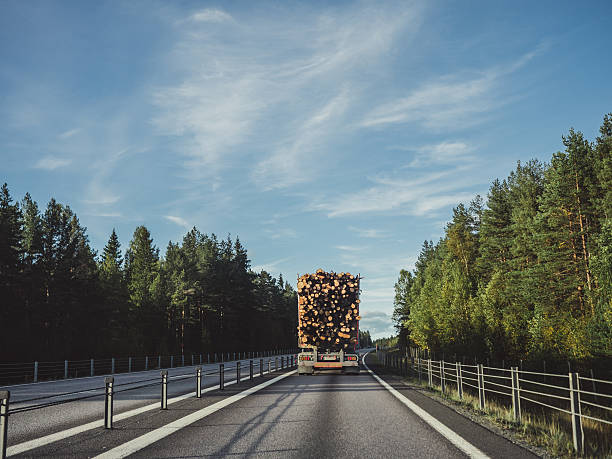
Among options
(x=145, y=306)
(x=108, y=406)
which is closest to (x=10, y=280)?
(x=145, y=306)

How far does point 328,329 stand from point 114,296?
4361 centimetres

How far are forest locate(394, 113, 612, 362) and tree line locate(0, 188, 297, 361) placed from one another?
29383 millimetres

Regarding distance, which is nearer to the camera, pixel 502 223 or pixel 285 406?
pixel 285 406

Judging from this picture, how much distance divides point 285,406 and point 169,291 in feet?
195

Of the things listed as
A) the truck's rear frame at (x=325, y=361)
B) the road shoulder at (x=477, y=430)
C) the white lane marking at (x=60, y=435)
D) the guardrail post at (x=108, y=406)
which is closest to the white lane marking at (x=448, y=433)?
the road shoulder at (x=477, y=430)

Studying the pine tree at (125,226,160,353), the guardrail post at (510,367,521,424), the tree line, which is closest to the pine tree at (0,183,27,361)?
the tree line

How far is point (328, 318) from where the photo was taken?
26703 millimetres

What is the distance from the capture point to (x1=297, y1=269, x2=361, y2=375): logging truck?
26.7m

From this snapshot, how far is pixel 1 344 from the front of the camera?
36.5 meters

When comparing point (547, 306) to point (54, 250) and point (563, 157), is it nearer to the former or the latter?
point (563, 157)

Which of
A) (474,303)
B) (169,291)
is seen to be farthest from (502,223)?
(169,291)

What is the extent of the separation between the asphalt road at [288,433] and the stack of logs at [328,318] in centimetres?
1303

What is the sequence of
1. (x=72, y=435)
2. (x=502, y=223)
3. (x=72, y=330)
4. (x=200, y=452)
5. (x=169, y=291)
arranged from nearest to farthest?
(x=200, y=452)
(x=72, y=435)
(x=72, y=330)
(x=502, y=223)
(x=169, y=291)

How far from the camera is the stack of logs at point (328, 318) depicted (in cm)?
2672
